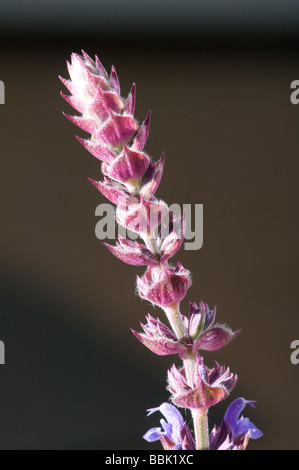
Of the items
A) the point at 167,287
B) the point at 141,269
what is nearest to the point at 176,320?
the point at 167,287

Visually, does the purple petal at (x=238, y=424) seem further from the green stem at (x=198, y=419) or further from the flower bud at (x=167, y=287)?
the flower bud at (x=167, y=287)

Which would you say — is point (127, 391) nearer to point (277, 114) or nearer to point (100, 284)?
point (100, 284)

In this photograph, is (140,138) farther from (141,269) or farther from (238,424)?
(141,269)

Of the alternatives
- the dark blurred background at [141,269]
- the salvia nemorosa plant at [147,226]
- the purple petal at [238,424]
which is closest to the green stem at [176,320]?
the salvia nemorosa plant at [147,226]

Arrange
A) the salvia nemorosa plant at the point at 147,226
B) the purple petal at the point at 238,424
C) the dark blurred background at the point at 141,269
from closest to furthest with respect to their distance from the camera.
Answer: the salvia nemorosa plant at the point at 147,226 → the purple petal at the point at 238,424 → the dark blurred background at the point at 141,269

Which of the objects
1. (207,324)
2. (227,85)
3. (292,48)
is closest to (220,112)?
(227,85)
